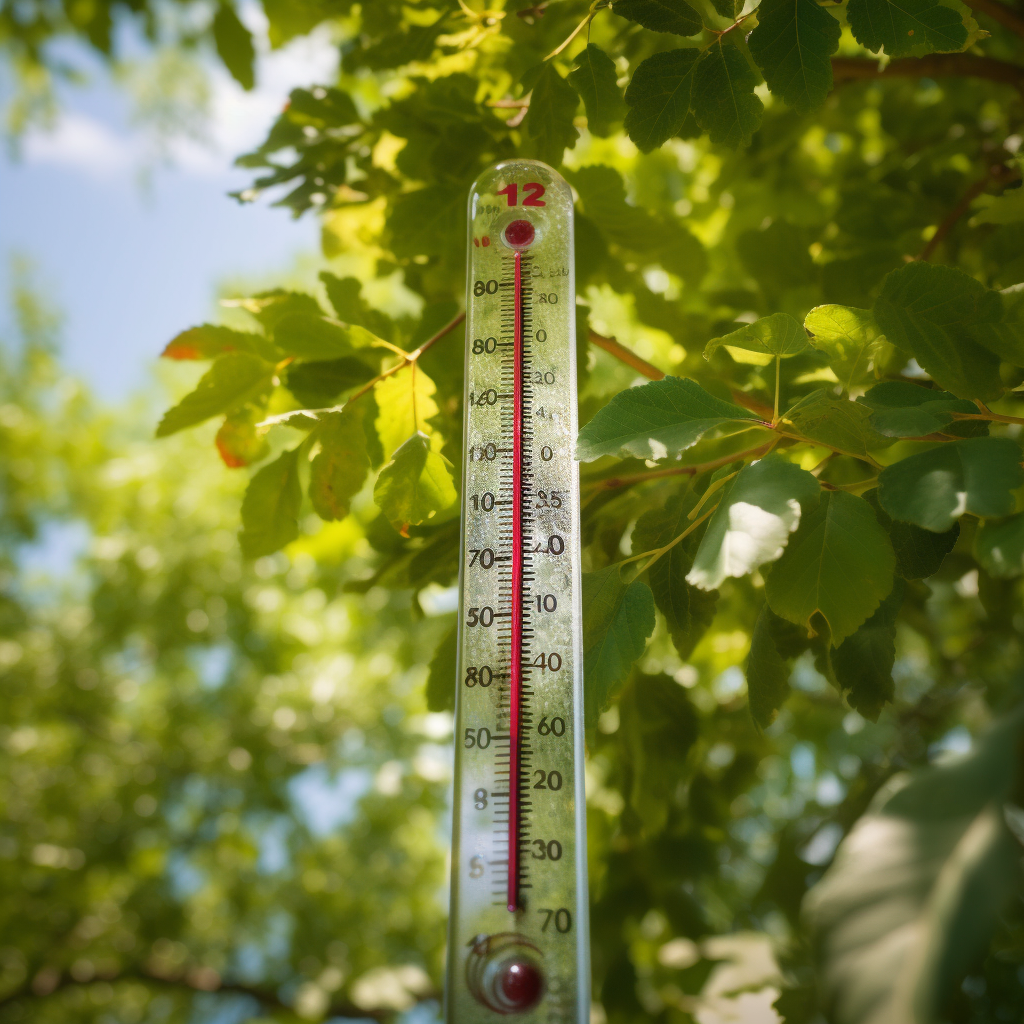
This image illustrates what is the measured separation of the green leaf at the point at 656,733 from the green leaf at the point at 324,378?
45 centimetres

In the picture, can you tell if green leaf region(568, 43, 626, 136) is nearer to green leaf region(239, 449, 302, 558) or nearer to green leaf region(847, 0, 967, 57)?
green leaf region(847, 0, 967, 57)

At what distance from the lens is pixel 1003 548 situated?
466mm

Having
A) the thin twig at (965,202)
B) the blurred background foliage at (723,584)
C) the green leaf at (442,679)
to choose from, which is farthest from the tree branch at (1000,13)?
the green leaf at (442,679)

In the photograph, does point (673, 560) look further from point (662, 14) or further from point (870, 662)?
point (662, 14)

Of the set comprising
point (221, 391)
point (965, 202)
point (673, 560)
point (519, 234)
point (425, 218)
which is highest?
point (965, 202)

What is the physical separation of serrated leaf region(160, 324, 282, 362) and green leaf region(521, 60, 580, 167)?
359 millimetres

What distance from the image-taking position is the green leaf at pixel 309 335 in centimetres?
75

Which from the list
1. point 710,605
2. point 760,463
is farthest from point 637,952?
point 760,463

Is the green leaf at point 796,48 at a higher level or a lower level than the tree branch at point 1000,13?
lower

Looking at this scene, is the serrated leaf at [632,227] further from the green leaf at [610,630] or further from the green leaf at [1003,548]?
the green leaf at [1003,548]

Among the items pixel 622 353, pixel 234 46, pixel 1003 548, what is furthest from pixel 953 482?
pixel 234 46

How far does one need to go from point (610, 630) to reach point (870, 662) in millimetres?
222

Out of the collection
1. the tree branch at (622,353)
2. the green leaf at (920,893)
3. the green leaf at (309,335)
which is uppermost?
the tree branch at (622,353)

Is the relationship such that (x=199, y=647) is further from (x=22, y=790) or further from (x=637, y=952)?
(x=637, y=952)
